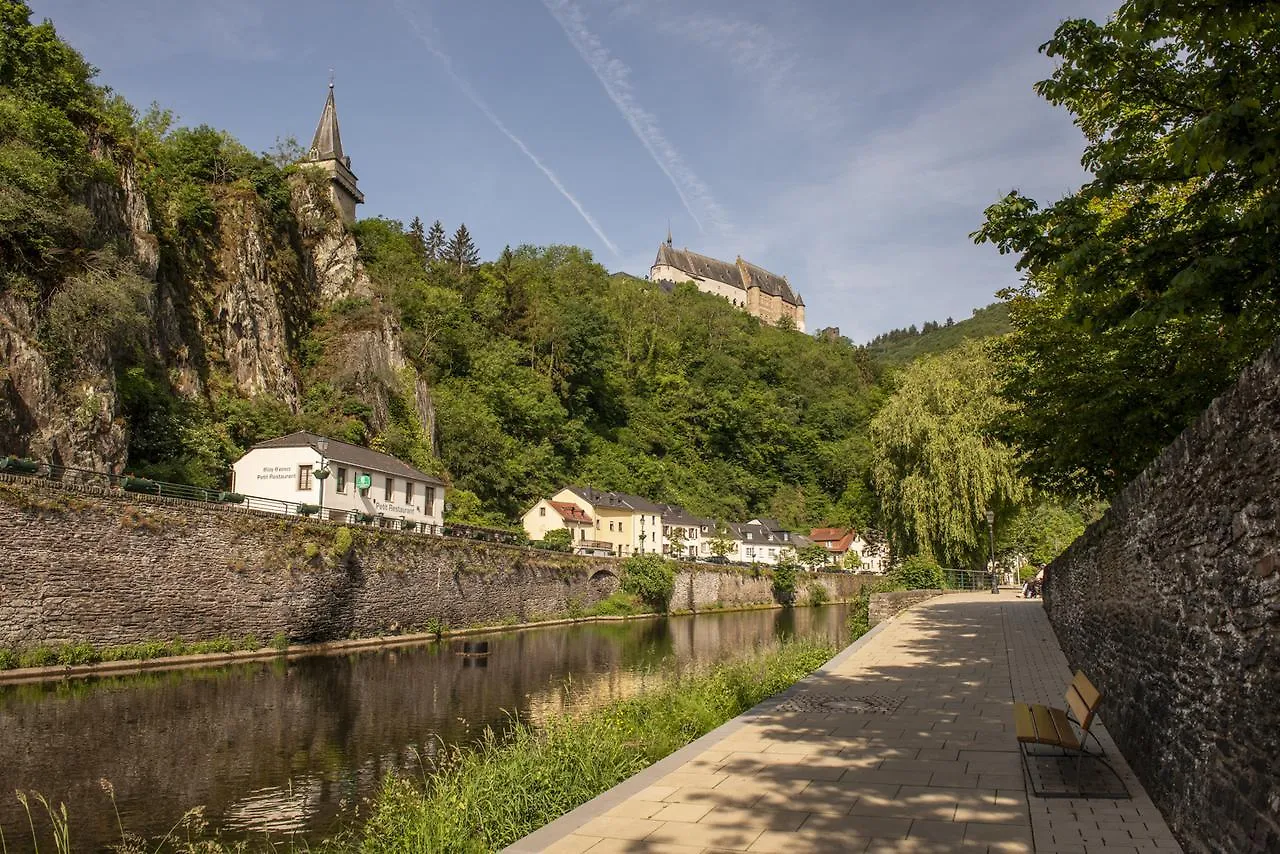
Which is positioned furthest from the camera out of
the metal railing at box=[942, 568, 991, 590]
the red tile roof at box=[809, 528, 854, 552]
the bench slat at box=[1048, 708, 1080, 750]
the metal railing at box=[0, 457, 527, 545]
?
the red tile roof at box=[809, 528, 854, 552]

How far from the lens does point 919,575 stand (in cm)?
3222

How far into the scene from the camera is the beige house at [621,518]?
193ft

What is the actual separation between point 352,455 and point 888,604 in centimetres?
2264

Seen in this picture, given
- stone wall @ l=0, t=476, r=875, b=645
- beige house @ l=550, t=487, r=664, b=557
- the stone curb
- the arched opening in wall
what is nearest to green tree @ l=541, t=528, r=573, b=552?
the arched opening in wall

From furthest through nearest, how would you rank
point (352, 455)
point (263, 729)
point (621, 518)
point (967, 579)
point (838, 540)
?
point (838, 540), point (621, 518), point (967, 579), point (352, 455), point (263, 729)

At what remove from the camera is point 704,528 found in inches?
2746

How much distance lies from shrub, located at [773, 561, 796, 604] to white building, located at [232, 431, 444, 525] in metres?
30.7

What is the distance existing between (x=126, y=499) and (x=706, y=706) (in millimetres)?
17818

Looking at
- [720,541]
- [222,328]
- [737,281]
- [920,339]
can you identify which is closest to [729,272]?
[737,281]

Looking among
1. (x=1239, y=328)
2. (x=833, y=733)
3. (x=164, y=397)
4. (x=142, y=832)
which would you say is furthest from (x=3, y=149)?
(x=1239, y=328)

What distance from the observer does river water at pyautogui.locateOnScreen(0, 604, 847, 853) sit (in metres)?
10.4

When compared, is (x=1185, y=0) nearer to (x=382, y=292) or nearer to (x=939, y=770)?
(x=939, y=770)

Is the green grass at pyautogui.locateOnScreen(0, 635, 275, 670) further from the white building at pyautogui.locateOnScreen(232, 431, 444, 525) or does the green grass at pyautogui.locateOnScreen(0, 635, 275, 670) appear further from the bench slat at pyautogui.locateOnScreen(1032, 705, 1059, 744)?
the bench slat at pyautogui.locateOnScreen(1032, 705, 1059, 744)

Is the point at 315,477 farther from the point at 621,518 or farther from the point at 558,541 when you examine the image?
the point at 621,518
